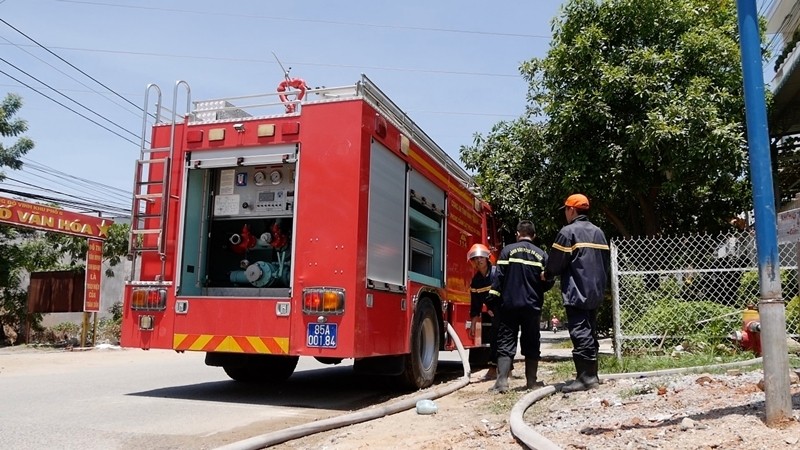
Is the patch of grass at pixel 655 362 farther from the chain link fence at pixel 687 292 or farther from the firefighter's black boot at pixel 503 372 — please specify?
the firefighter's black boot at pixel 503 372

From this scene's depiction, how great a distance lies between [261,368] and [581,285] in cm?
441

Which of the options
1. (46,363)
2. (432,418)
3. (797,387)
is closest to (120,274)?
(46,363)

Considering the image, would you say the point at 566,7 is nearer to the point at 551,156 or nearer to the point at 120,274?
the point at 551,156

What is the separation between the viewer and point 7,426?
212 inches

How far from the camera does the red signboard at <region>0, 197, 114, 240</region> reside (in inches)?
598

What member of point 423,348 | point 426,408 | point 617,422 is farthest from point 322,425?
point 423,348

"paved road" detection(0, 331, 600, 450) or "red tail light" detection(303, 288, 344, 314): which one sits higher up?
"red tail light" detection(303, 288, 344, 314)

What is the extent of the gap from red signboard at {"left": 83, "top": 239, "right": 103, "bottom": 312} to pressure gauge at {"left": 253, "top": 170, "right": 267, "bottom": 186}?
11.2 meters

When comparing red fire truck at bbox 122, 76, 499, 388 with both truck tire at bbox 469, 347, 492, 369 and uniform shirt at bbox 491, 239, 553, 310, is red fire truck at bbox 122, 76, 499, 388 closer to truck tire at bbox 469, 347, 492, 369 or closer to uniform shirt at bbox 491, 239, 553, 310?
uniform shirt at bbox 491, 239, 553, 310

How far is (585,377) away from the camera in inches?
228

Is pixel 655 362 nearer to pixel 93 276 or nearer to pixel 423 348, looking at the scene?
pixel 423 348

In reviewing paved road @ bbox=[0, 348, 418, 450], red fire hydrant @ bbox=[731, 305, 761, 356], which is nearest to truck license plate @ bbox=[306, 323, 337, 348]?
paved road @ bbox=[0, 348, 418, 450]

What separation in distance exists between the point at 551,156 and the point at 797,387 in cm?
750

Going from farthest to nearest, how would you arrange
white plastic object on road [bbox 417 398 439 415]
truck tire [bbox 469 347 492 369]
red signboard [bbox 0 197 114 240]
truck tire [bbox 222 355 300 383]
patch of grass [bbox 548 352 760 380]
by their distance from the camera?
red signboard [bbox 0 197 114 240] → truck tire [bbox 469 347 492 369] → truck tire [bbox 222 355 300 383] → patch of grass [bbox 548 352 760 380] → white plastic object on road [bbox 417 398 439 415]
